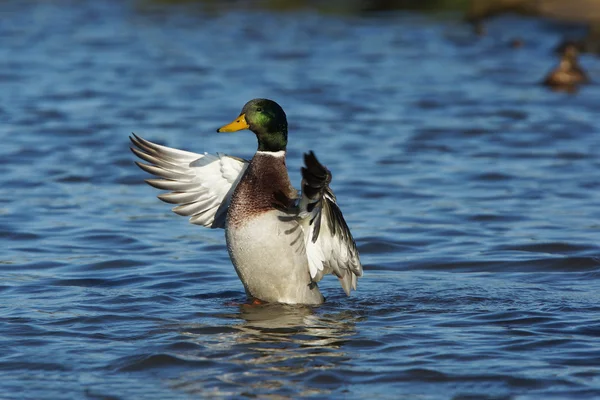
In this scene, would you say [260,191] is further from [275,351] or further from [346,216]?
[346,216]

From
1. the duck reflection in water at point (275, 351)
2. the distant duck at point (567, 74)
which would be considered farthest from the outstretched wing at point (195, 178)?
the distant duck at point (567, 74)

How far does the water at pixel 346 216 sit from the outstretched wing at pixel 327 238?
312 mm

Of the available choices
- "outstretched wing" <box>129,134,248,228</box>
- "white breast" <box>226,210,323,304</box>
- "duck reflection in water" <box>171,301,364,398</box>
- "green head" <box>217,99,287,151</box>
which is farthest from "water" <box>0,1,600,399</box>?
"green head" <box>217,99,287,151</box>

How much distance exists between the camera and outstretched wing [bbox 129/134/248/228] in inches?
293

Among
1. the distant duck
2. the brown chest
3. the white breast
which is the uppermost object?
the distant duck

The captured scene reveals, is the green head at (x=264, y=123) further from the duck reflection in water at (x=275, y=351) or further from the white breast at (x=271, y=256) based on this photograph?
the duck reflection in water at (x=275, y=351)

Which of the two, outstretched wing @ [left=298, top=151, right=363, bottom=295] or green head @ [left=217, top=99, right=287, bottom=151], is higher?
green head @ [left=217, top=99, right=287, bottom=151]

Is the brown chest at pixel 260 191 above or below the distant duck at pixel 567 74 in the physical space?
below

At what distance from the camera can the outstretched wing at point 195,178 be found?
→ 7445mm

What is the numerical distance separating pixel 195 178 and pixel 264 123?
75 cm

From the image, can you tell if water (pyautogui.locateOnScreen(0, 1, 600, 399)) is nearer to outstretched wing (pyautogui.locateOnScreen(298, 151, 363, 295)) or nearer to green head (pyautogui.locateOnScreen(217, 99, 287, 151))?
outstretched wing (pyautogui.locateOnScreen(298, 151, 363, 295))

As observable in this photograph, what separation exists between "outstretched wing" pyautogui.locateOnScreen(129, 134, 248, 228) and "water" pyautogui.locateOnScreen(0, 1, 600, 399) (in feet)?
1.93

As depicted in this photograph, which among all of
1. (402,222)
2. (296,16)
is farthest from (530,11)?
(402,222)

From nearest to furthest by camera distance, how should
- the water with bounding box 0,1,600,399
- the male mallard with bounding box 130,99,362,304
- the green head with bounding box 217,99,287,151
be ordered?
the water with bounding box 0,1,600,399, the male mallard with bounding box 130,99,362,304, the green head with bounding box 217,99,287,151
